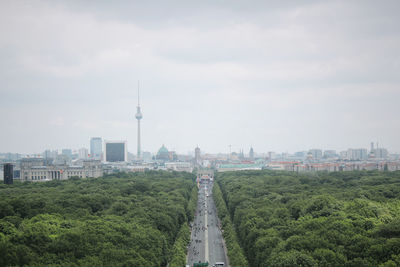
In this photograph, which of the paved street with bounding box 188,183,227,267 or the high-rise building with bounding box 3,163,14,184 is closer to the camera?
the paved street with bounding box 188,183,227,267

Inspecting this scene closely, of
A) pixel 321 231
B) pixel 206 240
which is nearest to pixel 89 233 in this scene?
pixel 321 231

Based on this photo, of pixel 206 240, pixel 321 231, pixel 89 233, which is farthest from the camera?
pixel 206 240

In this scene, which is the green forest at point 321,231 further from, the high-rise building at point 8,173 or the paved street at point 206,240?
the high-rise building at point 8,173

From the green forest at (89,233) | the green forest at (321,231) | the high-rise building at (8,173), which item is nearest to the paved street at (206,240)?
the green forest at (89,233)

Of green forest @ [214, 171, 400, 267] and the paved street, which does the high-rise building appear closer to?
the paved street

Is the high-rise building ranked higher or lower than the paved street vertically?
higher

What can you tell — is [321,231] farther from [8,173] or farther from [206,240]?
[8,173]

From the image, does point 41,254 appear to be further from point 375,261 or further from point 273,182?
point 273,182

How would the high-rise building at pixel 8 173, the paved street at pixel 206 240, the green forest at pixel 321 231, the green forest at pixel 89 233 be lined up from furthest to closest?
the high-rise building at pixel 8 173
the paved street at pixel 206 240
the green forest at pixel 89 233
the green forest at pixel 321 231

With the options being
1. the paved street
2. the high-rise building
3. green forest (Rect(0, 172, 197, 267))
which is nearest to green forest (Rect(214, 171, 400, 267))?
the paved street
